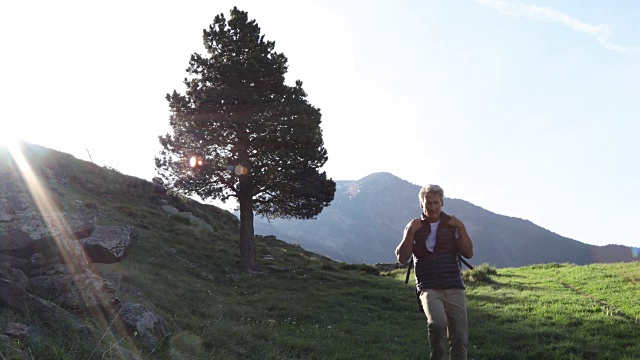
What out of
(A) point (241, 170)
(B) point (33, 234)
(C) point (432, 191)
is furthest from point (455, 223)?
(A) point (241, 170)

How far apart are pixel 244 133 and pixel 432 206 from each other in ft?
59.5

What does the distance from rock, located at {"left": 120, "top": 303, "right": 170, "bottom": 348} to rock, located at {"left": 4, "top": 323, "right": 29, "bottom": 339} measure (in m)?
A: 1.65

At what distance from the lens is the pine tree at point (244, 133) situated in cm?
2236

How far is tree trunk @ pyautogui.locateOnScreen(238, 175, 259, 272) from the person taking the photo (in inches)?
916

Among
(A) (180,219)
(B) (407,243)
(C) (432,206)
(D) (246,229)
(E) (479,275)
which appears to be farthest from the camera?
(A) (180,219)

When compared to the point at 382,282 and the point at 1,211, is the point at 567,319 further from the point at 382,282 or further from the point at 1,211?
the point at 1,211

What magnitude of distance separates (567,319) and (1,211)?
14931mm

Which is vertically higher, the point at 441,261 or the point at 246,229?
the point at 441,261

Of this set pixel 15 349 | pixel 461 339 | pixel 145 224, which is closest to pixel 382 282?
pixel 145 224

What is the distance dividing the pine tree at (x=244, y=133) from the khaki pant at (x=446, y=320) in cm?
1649

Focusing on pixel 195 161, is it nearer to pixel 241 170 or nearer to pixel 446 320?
pixel 241 170

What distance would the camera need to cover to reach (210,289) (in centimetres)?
1581

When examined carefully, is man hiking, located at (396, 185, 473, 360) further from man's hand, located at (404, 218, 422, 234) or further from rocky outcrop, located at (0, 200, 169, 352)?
rocky outcrop, located at (0, 200, 169, 352)

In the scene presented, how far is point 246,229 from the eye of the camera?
23828 mm
